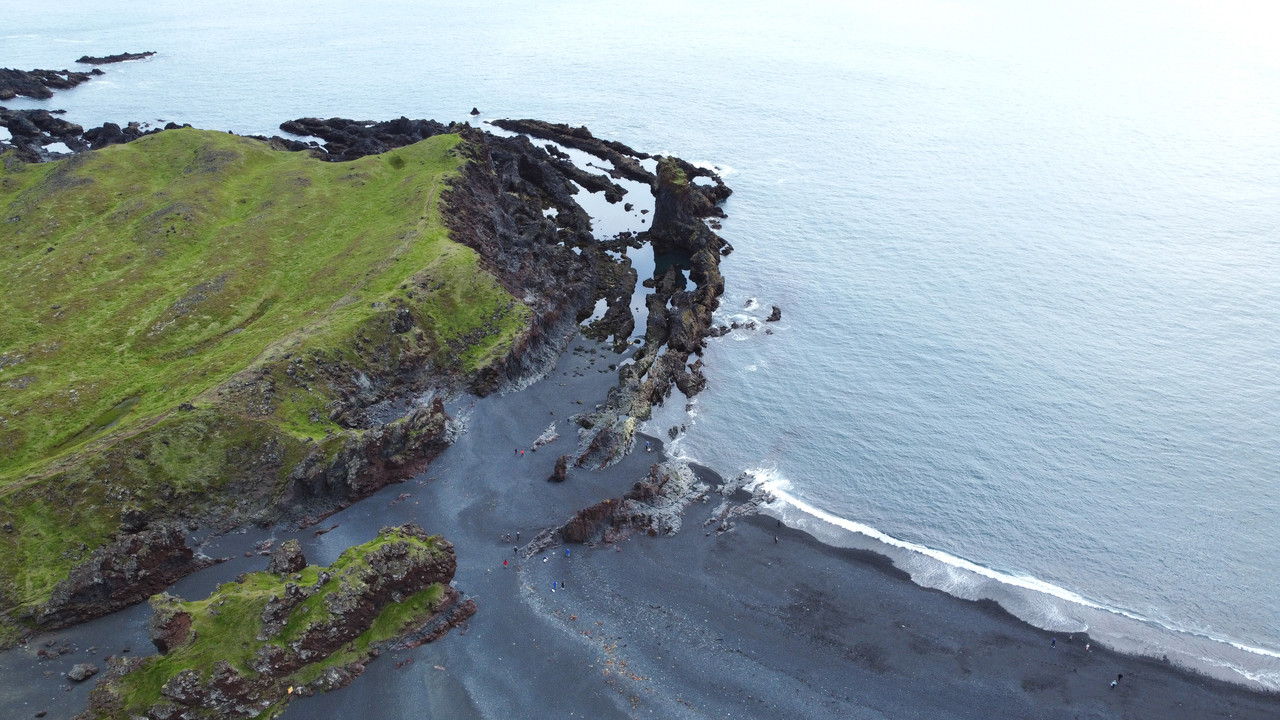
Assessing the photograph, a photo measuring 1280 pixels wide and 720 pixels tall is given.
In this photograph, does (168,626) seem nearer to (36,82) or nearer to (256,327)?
(256,327)

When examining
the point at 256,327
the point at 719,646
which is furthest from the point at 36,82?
the point at 719,646

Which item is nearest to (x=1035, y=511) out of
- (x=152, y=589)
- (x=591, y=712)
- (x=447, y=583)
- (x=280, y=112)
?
(x=591, y=712)

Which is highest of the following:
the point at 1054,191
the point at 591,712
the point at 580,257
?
the point at 1054,191

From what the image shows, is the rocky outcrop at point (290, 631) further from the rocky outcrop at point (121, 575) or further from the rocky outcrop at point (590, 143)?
the rocky outcrop at point (590, 143)

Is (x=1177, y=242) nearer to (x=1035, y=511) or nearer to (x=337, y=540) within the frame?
(x=1035, y=511)

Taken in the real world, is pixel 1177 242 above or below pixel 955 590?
above
